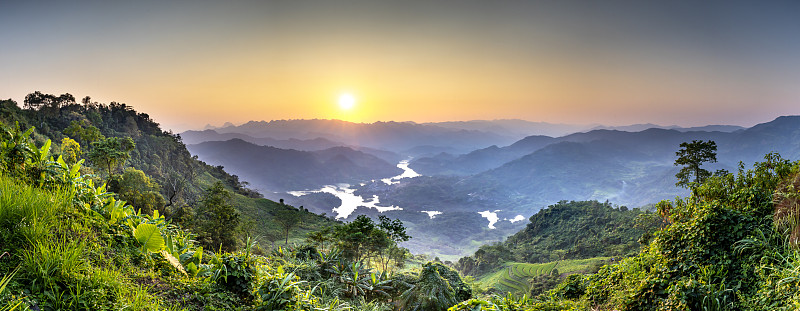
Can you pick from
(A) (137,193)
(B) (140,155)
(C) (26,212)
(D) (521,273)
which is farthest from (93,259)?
(B) (140,155)

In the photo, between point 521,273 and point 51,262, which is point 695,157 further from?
point 51,262

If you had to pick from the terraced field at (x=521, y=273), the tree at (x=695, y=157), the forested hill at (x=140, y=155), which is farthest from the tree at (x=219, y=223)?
the terraced field at (x=521, y=273)

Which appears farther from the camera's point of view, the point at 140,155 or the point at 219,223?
the point at 140,155

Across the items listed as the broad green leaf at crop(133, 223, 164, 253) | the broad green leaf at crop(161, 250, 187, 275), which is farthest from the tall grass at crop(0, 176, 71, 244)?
the broad green leaf at crop(161, 250, 187, 275)

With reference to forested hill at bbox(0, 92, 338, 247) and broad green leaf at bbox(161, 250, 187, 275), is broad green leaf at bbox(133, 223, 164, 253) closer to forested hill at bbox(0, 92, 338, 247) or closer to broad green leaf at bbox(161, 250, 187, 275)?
broad green leaf at bbox(161, 250, 187, 275)

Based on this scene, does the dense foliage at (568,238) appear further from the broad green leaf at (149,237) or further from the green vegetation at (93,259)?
the broad green leaf at (149,237)

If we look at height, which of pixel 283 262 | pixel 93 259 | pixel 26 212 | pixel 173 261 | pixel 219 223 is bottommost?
pixel 219 223

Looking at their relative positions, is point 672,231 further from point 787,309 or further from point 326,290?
point 326,290
